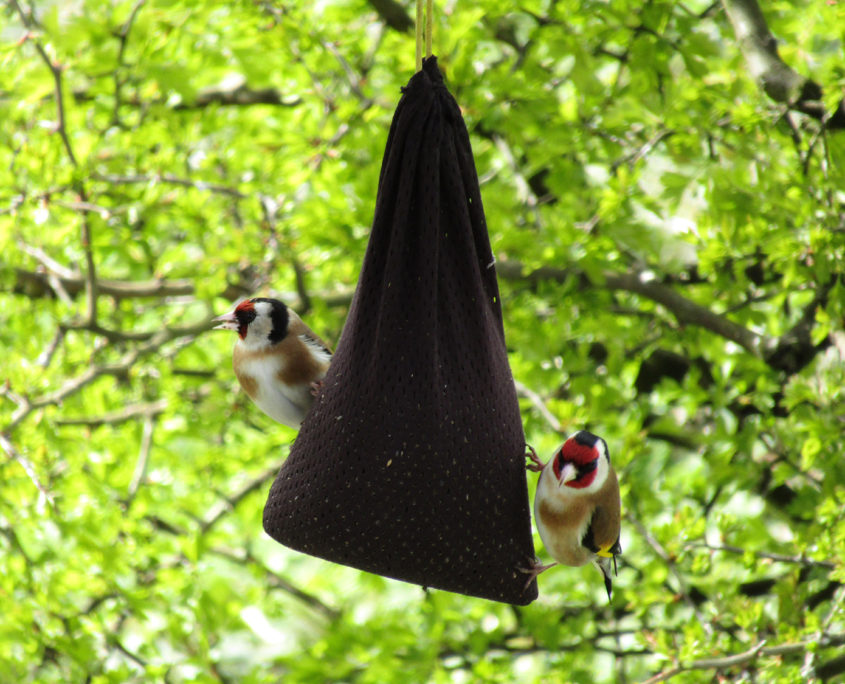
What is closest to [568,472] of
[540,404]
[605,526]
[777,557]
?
[605,526]

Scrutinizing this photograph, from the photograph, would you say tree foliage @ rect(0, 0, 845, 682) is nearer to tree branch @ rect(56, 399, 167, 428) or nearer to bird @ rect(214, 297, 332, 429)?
tree branch @ rect(56, 399, 167, 428)

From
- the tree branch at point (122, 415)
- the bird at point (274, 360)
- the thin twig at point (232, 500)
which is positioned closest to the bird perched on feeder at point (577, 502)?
the bird at point (274, 360)

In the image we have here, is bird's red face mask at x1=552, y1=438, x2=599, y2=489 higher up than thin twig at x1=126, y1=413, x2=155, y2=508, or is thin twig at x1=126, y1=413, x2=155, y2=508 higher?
bird's red face mask at x1=552, y1=438, x2=599, y2=489

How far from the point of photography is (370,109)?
8.64 ft

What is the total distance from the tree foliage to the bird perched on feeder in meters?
0.56

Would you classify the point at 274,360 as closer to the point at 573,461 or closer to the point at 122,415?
the point at 573,461

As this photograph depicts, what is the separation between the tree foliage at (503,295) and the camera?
2.34 meters

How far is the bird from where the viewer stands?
1.72m

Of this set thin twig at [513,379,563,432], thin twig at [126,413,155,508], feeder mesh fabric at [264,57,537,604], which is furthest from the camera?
thin twig at [126,413,155,508]

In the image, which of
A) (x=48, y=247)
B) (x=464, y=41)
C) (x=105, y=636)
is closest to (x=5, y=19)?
(x=48, y=247)

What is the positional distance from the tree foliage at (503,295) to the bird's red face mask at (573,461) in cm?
71

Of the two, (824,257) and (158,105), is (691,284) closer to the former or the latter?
(824,257)

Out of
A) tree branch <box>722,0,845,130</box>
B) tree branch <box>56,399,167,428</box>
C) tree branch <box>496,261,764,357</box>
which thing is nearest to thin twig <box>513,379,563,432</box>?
tree branch <box>496,261,764,357</box>

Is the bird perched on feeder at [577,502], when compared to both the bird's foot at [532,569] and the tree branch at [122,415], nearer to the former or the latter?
the bird's foot at [532,569]
